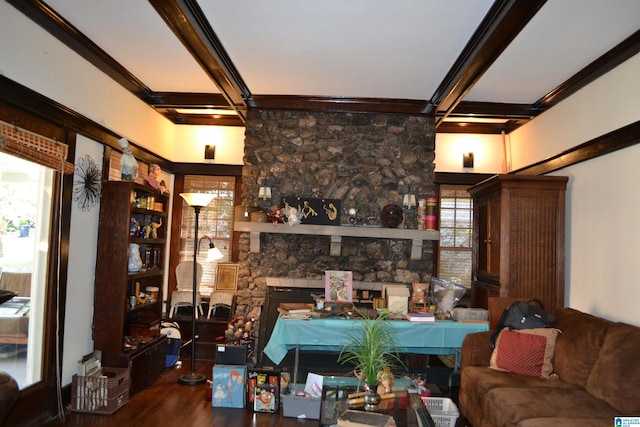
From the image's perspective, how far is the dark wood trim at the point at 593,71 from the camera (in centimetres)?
364

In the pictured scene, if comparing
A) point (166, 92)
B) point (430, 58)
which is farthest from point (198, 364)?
point (430, 58)

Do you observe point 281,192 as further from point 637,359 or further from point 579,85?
point 637,359

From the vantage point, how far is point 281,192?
5641mm

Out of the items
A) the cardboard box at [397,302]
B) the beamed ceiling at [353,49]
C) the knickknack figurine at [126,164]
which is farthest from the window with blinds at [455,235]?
the knickknack figurine at [126,164]

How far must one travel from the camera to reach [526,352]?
12.2ft

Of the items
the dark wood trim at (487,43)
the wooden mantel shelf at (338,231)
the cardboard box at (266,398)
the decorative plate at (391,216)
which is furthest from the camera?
the decorative plate at (391,216)

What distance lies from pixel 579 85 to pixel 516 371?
2719 millimetres

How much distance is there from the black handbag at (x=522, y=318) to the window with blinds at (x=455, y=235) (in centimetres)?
250

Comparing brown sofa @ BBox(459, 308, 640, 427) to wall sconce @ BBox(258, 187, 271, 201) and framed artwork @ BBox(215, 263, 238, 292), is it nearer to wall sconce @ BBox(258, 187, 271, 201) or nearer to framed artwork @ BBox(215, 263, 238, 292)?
wall sconce @ BBox(258, 187, 271, 201)

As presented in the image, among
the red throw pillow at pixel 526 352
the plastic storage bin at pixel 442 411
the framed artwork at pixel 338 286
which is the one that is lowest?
the plastic storage bin at pixel 442 411

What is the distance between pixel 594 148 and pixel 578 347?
1.80 meters

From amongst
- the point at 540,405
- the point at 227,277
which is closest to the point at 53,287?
the point at 227,277

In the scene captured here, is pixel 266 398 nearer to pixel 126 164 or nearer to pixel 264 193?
pixel 264 193

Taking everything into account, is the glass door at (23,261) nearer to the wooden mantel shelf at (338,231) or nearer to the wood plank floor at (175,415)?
the wood plank floor at (175,415)
